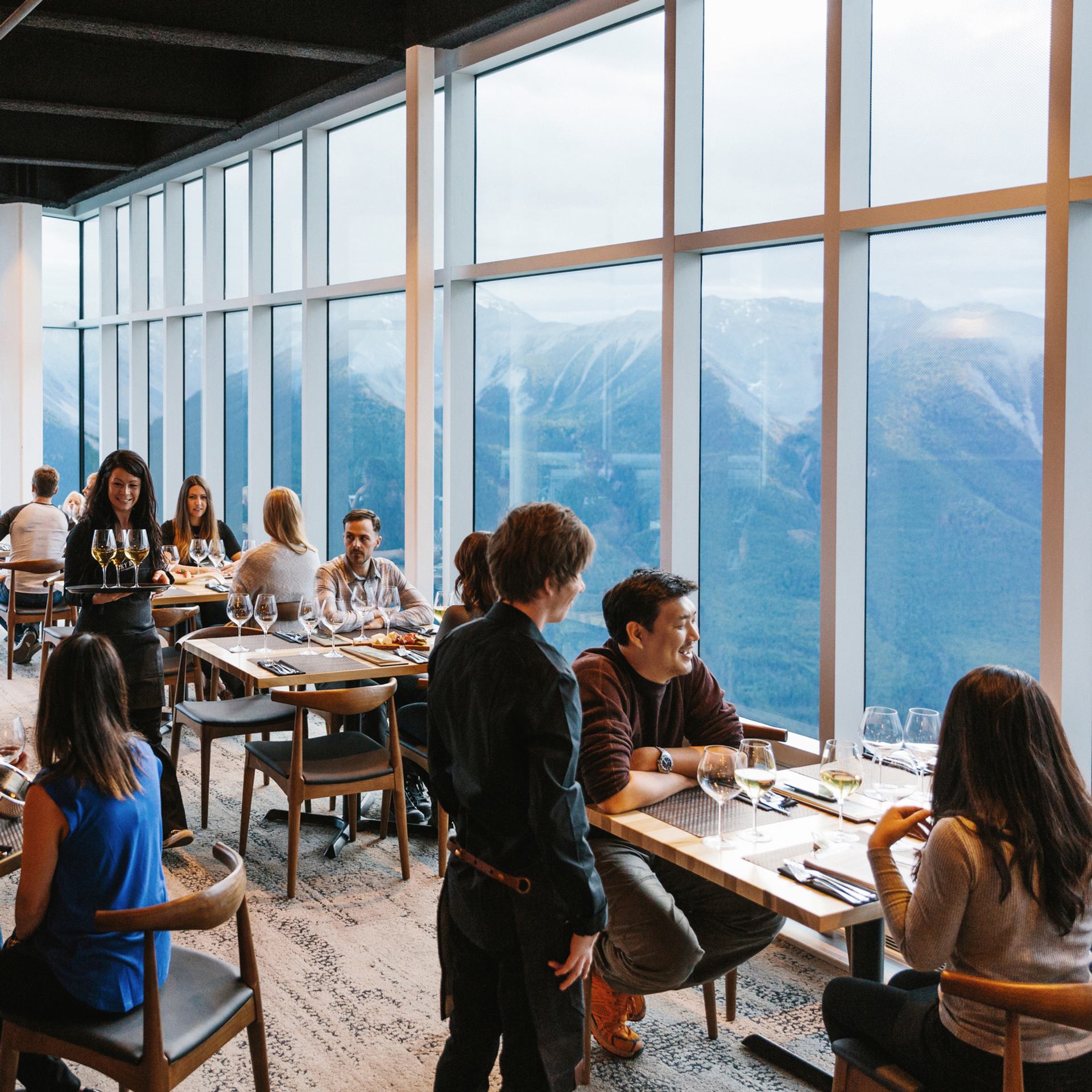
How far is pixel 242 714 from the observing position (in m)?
4.89

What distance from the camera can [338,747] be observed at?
459 centimetres

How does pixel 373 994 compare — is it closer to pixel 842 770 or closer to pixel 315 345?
pixel 842 770

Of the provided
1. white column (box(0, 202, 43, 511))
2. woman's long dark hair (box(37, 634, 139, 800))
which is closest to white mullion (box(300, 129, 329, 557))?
white column (box(0, 202, 43, 511))

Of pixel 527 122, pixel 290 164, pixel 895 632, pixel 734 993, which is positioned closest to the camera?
pixel 734 993

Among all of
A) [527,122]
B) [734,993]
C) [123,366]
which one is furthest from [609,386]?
[123,366]

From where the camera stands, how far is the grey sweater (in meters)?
2.05

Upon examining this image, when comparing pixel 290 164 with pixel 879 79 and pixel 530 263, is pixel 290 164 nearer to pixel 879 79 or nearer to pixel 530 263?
pixel 530 263

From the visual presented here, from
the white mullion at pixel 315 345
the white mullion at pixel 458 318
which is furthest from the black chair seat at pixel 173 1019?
the white mullion at pixel 315 345

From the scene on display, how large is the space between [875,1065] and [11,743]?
2069 millimetres

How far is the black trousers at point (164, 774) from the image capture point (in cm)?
444

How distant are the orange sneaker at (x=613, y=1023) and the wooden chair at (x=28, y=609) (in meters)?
5.52

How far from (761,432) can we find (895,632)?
109 cm

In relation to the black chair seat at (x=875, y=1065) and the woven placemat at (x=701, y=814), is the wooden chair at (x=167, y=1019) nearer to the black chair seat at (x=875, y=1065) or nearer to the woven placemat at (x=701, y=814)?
the woven placemat at (x=701, y=814)

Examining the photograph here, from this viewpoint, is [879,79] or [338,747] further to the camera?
[338,747]
